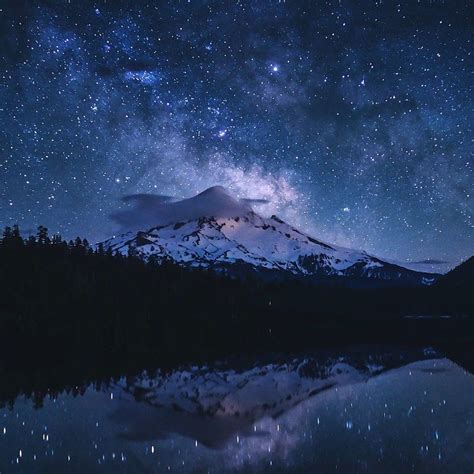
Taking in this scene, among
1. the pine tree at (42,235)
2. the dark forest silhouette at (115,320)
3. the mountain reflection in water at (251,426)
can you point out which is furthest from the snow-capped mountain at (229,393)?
Result: the pine tree at (42,235)

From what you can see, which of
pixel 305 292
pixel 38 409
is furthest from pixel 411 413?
pixel 305 292

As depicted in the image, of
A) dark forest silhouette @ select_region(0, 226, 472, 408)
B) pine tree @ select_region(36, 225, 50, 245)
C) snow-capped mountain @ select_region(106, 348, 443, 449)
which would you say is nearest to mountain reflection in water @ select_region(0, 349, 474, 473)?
snow-capped mountain @ select_region(106, 348, 443, 449)

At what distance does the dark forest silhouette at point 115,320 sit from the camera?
50.9m

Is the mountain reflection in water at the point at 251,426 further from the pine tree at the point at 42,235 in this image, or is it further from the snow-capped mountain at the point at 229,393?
the pine tree at the point at 42,235

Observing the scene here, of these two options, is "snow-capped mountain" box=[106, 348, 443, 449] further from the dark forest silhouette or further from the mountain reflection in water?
the dark forest silhouette

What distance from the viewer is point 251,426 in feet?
81.0

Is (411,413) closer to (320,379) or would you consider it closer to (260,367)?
(320,379)

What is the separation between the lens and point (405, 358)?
5512 centimetres

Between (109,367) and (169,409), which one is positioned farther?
(109,367)

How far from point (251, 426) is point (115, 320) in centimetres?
5671

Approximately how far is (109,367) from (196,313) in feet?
182

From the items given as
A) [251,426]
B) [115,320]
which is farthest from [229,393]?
[115,320]

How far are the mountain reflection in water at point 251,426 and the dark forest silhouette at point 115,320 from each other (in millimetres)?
7926

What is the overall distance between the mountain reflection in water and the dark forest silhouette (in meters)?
7.93
